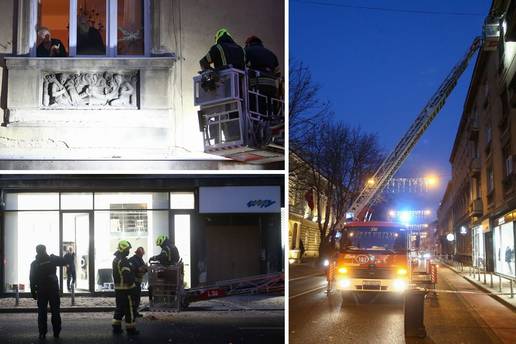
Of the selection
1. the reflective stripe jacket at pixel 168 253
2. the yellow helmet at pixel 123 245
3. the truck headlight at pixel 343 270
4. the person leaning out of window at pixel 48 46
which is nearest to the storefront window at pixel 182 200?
the reflective stripe jacket at pixel 168 253

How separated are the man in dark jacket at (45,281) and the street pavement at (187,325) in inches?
4.9

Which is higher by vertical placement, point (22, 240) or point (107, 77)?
point (107, 77)

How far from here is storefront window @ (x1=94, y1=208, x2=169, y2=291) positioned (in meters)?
4.43

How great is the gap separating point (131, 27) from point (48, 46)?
569 millimetres

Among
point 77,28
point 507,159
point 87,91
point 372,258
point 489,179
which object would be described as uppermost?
point 507,159

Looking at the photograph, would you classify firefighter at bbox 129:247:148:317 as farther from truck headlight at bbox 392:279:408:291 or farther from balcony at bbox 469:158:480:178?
balcony at bbox 469:158:480:178

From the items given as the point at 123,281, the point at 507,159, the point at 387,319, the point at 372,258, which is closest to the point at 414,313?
the point at 387,319

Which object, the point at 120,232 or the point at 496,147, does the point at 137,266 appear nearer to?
the point at 120,232

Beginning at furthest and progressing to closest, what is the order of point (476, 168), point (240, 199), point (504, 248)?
point (476, 168) < point (504, 248) < point (240, 199)

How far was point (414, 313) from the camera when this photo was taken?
30.9 feet

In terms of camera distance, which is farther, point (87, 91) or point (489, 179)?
point (489, 179)

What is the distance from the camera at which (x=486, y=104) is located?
36781 mm

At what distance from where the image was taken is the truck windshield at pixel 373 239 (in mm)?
14314

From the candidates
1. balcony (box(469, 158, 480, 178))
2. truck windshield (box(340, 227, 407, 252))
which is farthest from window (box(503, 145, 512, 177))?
truck windshield (box(340, 227, 407, 252))
